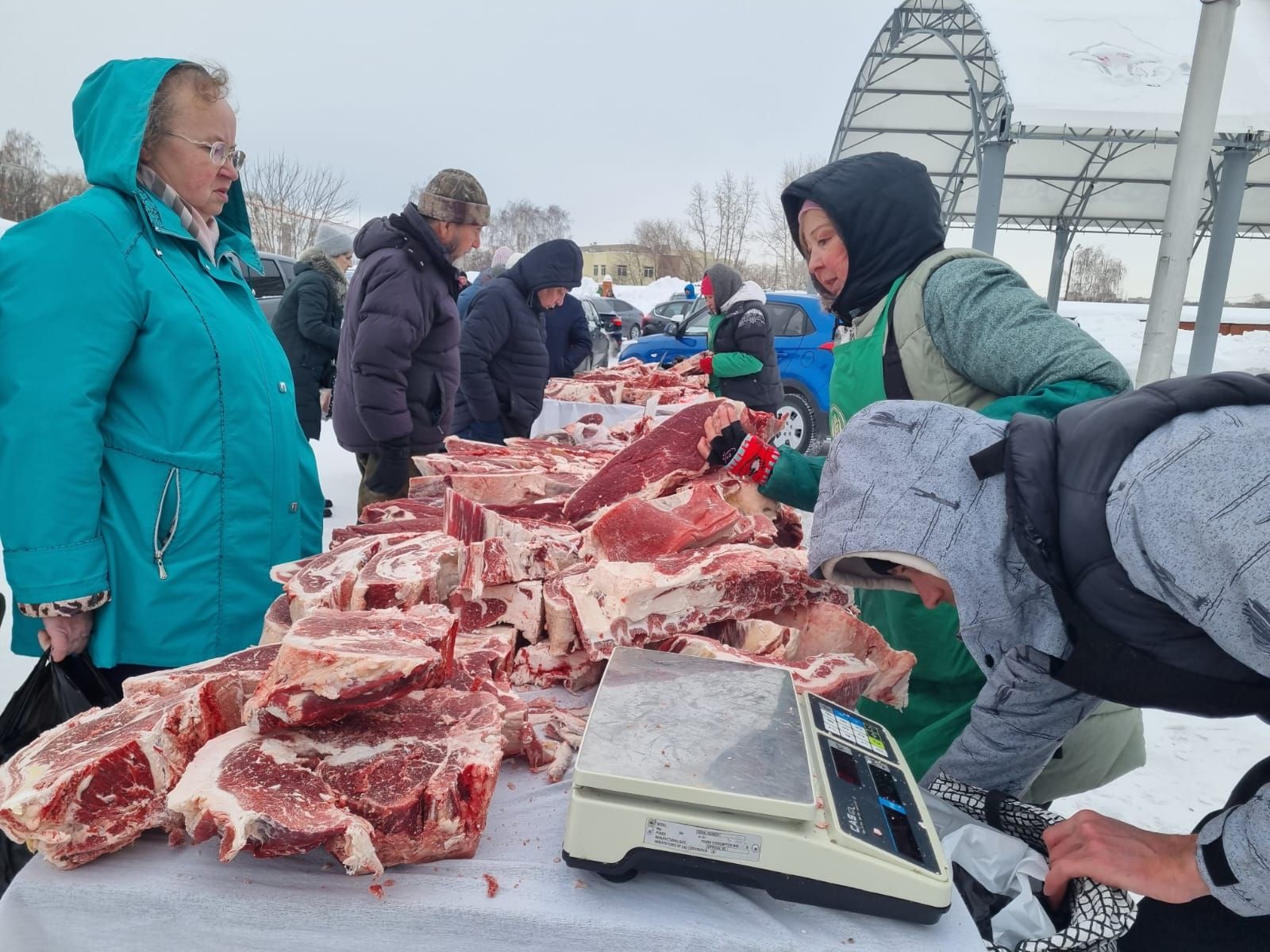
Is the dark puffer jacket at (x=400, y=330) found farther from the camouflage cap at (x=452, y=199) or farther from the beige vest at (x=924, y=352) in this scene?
the beige vest at (x=924, y=352)

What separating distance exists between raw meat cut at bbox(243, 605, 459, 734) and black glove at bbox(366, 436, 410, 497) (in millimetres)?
2709

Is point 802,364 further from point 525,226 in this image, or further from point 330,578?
point 525,226

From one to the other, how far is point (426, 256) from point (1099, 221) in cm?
1703

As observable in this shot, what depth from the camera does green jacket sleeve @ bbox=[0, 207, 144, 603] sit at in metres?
1.72

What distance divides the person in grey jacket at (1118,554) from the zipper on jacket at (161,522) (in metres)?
1.52

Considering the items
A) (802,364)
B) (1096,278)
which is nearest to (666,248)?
(1096,278)

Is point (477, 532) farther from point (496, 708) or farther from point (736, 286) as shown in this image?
point (736, 286)

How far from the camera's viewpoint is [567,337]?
24.7 feet

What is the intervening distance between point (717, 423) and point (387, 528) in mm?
1138

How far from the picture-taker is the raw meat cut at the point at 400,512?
2.53 m

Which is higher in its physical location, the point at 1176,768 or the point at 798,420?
the point at 1176,768

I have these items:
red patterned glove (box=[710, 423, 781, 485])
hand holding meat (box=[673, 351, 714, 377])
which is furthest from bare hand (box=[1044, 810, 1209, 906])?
hand holding meat (box=[673, 351, 714, 377])

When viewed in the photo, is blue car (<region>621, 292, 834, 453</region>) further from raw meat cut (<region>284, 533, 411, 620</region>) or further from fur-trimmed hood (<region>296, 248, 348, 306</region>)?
raw meat cut (<region>284, 533, 411, 620</region>)

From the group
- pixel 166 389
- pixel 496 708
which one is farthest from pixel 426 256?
pixel 496 708
